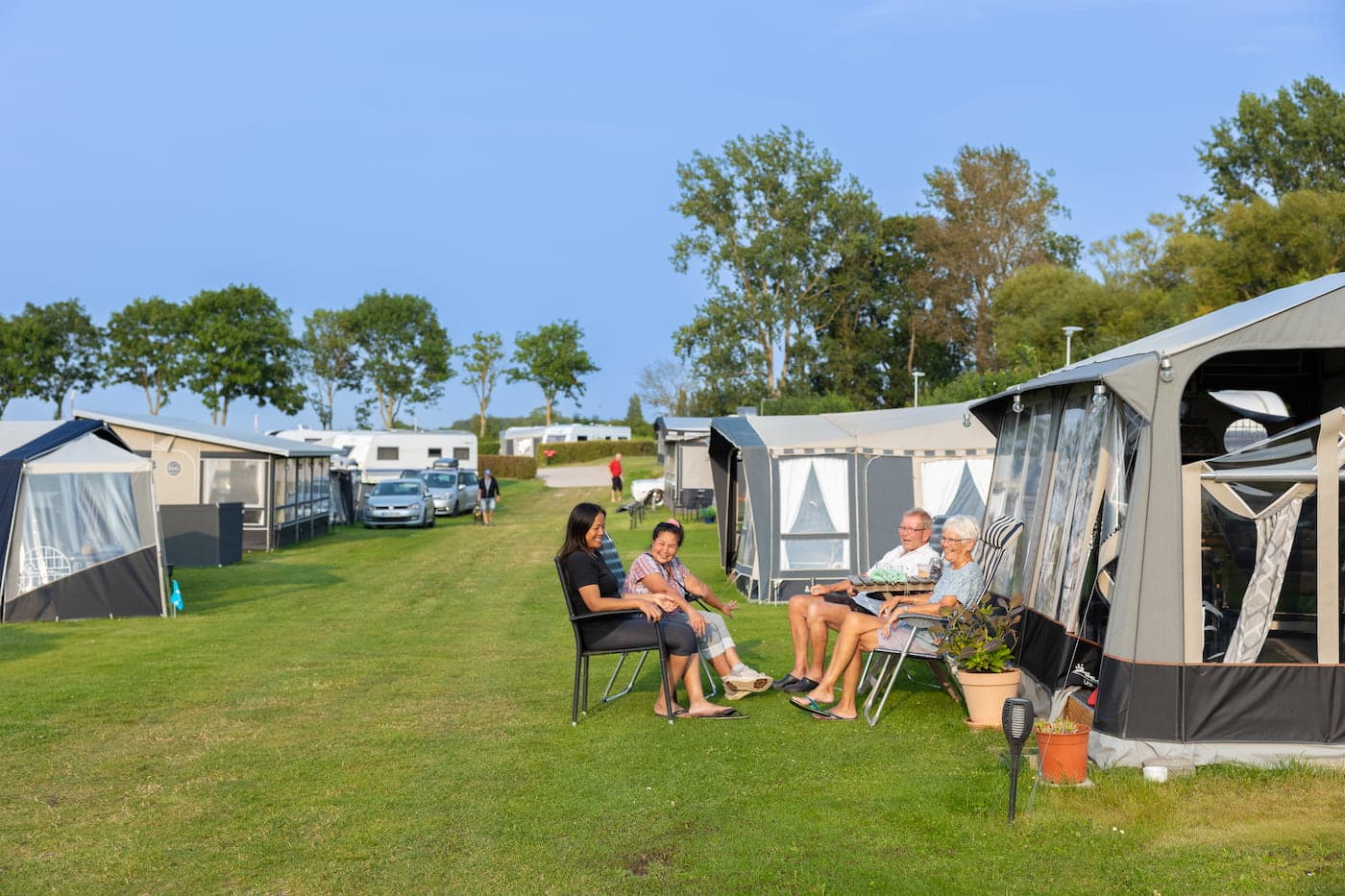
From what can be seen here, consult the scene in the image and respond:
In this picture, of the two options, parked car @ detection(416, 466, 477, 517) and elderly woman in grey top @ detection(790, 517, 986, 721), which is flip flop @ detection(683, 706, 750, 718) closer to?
elderly woman in grey top @ detection(790, 517, 986, 721)

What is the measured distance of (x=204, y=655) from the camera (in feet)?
31.4

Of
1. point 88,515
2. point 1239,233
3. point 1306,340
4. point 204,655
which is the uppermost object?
point 1239,233

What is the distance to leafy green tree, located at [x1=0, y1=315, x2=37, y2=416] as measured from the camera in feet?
178

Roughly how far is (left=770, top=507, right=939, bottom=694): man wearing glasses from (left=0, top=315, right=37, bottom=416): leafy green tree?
180 ft

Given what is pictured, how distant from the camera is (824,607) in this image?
7293 millimetres

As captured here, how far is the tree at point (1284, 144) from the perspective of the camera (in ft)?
113

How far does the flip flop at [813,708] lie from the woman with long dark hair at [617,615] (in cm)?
35

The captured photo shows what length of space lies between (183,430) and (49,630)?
35.3 ft

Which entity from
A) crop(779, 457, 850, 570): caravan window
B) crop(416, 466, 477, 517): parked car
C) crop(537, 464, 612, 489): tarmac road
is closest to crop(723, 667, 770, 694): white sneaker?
crop(779, 457, 850, 570): caravan window

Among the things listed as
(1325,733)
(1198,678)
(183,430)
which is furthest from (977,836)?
(183,430)

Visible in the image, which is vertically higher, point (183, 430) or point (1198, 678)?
point (183, 430)

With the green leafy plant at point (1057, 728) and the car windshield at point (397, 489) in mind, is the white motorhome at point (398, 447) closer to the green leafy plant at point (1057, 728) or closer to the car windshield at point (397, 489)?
the car windshield at point (397, 489)

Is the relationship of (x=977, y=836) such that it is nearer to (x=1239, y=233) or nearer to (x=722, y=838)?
(x=722, y=838)

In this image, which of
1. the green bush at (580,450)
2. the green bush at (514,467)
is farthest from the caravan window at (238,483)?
the green bush at (580,450)
